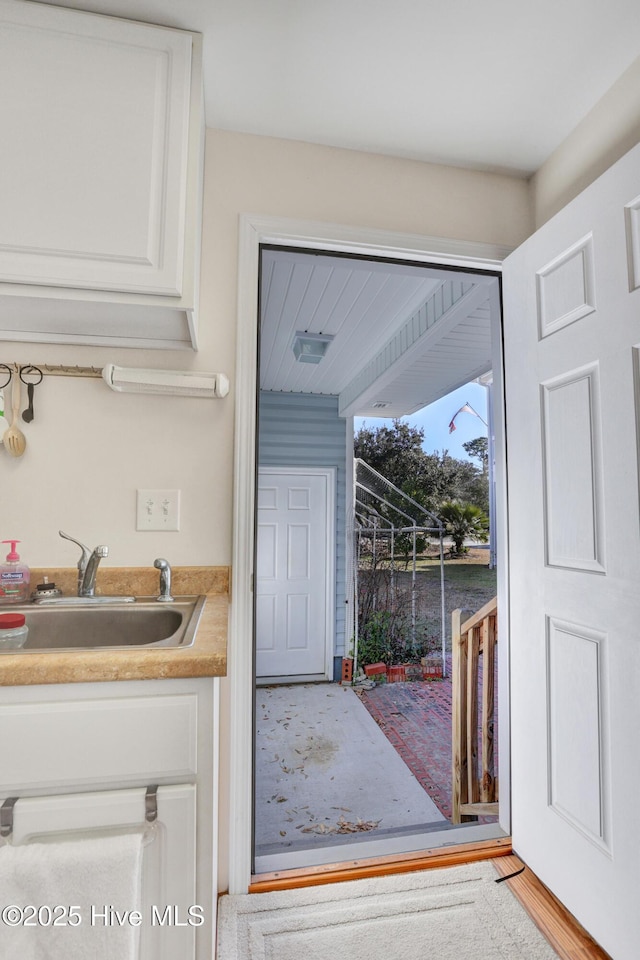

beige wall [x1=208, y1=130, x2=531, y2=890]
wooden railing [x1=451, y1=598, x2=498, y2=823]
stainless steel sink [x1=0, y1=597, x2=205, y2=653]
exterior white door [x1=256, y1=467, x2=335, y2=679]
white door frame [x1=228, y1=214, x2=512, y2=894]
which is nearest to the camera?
stainless steel sink [x1=0, y1=597, x2=205, y2=653]

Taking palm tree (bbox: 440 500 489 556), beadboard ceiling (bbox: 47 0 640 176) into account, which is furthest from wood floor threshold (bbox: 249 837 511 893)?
palm tree (bbox: 440 500 489 556)

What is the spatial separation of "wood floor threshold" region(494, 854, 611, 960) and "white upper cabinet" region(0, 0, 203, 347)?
1.88 metres

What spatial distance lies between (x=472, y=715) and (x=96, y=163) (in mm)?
2592

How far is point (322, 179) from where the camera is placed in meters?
1.75

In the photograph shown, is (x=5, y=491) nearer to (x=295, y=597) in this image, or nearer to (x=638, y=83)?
(x=638, y=83)

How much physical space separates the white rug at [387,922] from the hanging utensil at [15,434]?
140cm

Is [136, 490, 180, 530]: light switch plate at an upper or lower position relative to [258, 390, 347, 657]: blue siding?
lower

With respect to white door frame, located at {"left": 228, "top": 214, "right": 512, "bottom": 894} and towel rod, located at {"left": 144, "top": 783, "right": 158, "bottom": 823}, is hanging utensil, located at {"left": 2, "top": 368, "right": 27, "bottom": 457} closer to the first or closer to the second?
white door frame, located at {"left": 228, "top": 214, "right": 512, "bottom": 894}

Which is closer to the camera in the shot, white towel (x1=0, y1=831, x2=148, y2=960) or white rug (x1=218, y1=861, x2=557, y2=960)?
white towel (x1=0, y1=831, x2=148, y2=960)

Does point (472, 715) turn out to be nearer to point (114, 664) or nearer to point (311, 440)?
point (114, 664)

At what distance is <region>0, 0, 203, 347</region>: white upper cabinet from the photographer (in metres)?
1.19

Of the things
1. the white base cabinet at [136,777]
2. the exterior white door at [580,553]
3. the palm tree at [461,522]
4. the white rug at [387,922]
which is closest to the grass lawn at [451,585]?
the palm tree at [461,522]

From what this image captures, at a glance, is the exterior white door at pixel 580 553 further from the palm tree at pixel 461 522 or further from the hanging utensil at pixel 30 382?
the palm tree at pixel 461 522

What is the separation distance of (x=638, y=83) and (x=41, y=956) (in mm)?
2380
